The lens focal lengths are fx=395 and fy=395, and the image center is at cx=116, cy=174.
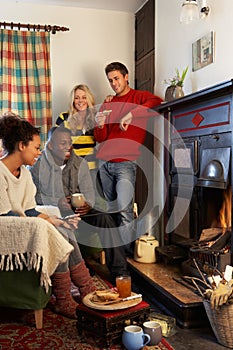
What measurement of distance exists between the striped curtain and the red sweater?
740mm

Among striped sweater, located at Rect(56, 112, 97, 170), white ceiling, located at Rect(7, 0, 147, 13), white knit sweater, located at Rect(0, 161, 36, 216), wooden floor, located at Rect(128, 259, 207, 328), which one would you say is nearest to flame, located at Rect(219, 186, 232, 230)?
wooden floor, located at Rect(128, 259, 207, 328)

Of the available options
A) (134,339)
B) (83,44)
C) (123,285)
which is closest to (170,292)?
(123,285)

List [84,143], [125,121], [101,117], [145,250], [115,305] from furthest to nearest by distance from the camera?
[84,143] → [101,117] → [125,121] → [145,250] → [115,305]

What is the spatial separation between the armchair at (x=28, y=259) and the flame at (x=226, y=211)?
43.6 inches

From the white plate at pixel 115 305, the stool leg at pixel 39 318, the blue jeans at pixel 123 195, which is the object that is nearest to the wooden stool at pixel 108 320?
the white plate at pixel 115 305

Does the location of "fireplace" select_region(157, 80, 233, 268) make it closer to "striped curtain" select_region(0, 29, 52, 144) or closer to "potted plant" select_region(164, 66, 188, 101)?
"potted plant" select_region(164, 66, 188, 101)

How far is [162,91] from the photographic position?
356cm

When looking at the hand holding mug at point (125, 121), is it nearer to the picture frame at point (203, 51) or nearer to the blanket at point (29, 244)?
the picture frame at point (203, 51)

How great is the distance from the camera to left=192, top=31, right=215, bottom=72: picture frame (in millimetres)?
2680

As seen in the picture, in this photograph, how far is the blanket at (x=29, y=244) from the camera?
201 cm

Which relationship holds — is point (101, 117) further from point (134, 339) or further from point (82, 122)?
point (134, 339)

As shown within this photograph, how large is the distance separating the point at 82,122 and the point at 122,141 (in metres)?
0.51

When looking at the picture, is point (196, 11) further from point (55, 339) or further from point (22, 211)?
point (55, 339)

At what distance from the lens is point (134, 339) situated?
6.07 feet
